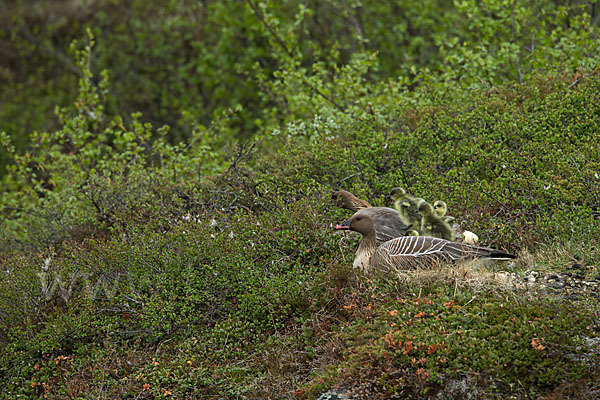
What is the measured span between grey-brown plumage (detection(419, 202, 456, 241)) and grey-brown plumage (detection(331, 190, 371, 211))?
1139 mm

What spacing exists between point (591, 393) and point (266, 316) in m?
3.03

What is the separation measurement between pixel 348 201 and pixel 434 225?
4.38 feet

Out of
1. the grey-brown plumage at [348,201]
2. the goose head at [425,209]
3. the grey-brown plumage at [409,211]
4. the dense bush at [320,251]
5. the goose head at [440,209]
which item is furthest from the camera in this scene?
the grey-brown plumage at [348,201]

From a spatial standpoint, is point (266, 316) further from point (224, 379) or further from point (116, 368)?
point (116, 368)

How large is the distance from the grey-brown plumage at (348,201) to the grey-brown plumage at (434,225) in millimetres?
1139

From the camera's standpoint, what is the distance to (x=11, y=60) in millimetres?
19141

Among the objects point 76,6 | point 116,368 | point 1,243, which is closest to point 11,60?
point 76,6

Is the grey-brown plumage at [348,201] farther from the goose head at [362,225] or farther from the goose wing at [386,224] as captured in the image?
the goose head at [362,225]

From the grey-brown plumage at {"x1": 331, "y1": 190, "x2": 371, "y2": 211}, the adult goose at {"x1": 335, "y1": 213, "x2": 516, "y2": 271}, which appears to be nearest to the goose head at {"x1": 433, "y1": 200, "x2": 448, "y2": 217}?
the adult goose at {"x1": 335, "y1": 213, "x2": 516, "y2": 271}

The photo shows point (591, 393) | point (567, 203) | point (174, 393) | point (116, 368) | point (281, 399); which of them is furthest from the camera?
point (567, 203)

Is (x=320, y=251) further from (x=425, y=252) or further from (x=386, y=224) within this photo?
(x=425, y=252)

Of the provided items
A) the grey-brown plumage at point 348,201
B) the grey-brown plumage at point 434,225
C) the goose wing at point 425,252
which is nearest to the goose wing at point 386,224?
the grey-brown plumage at point 434,225

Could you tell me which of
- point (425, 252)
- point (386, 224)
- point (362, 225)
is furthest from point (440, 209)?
point (362, 225)

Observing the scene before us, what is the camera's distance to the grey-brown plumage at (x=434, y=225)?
6.50 metres
